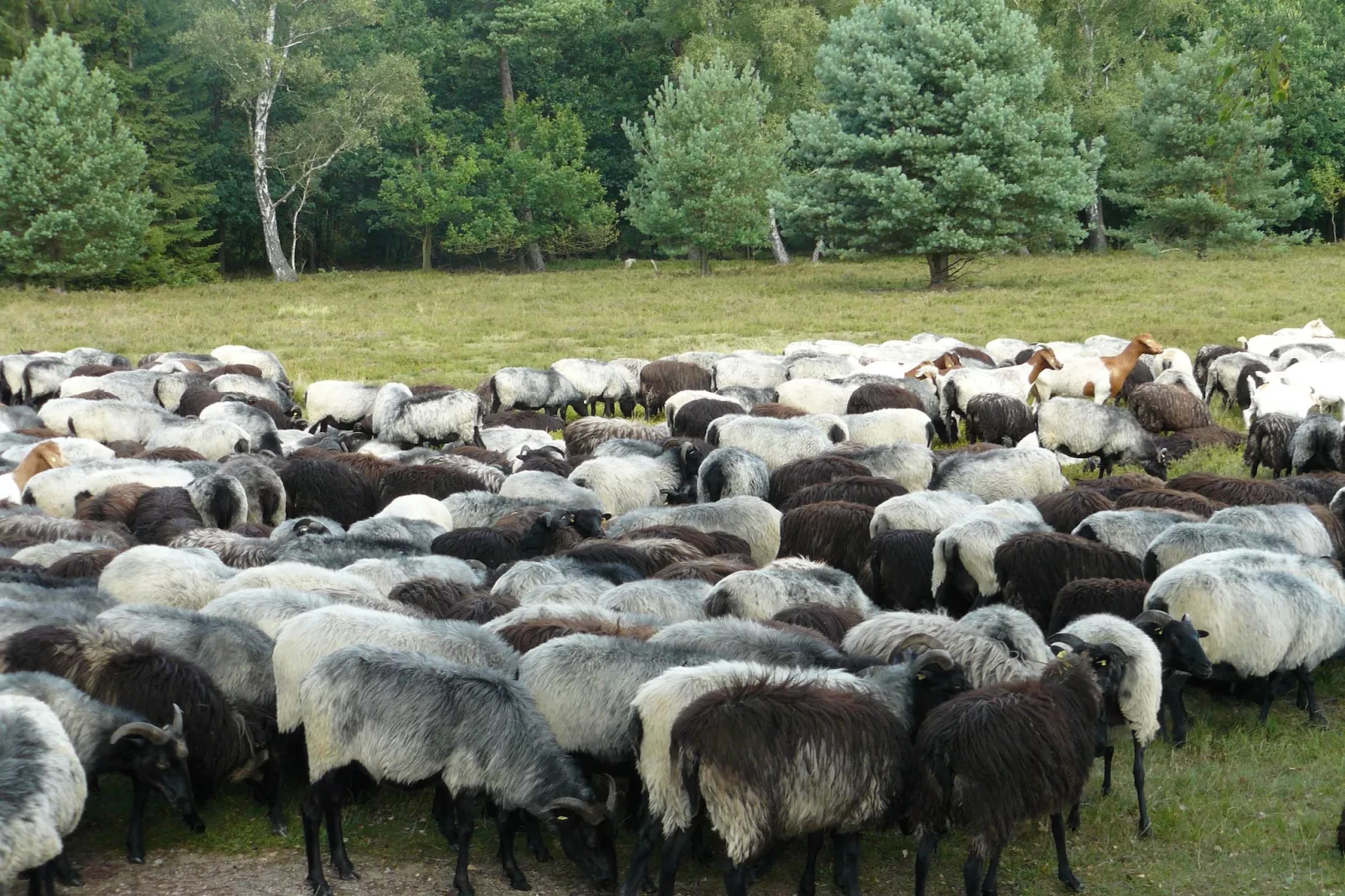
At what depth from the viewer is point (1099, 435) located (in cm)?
1399

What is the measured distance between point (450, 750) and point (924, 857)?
2.27m

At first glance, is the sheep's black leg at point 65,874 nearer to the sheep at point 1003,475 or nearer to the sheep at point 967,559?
the sheep at point 967,559

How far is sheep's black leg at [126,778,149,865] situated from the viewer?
6129mm

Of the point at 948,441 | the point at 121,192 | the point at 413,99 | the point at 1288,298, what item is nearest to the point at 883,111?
the point at 1288,298

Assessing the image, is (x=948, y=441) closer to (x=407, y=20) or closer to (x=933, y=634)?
(x=933, y=634)

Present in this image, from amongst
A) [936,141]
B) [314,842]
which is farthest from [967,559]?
[936,141]

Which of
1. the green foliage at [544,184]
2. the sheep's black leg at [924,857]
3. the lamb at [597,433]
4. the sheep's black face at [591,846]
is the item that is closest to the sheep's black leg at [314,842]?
the sheep's black face at [591,846]

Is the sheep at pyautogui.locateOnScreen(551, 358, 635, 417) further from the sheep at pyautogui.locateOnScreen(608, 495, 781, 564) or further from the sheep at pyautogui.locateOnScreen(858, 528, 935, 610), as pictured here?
the sheep at pyautogui.locateOnScreen(858, 528, 935, 610)

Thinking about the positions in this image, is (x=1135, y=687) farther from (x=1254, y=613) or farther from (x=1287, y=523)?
(x=1287, y=523)

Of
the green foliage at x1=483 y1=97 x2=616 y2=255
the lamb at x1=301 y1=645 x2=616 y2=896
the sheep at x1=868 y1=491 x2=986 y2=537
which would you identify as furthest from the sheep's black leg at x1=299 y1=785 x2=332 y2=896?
the green foliage at x1=483 y1=97 x2=616 y2=255

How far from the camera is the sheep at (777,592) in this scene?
7820 mm

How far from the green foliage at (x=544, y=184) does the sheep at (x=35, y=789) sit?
43.4m

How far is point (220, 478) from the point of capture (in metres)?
11.1

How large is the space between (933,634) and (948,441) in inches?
398
